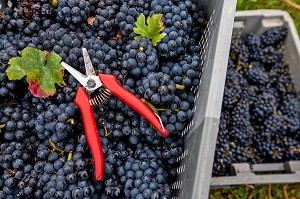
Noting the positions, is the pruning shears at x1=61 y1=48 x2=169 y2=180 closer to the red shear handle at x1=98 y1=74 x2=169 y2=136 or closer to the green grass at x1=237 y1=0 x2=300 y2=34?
the red shear handle at x1=98 y1=74 x2=169 y2=136

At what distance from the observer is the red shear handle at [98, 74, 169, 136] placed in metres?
0.91

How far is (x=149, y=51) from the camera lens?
96 cm

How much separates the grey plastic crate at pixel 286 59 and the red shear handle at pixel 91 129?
29.0 inches

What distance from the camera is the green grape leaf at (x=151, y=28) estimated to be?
96cm

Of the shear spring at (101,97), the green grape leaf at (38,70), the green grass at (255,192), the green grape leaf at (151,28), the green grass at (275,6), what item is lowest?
the green grass at (255,192)

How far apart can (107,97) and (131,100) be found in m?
0.08

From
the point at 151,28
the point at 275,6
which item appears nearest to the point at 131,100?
the point at 151,28

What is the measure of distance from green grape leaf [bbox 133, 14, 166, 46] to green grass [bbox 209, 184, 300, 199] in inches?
37.8

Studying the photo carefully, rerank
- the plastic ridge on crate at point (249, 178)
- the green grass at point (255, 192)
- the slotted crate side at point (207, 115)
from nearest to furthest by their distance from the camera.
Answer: the slotted crate side at point (207, 115) < the plastic ridge on crate at point (249, 178) < the green grass at point (255, 192)

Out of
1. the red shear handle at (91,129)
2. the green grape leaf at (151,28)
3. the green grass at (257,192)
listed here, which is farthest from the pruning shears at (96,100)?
the green grass at (257,192)

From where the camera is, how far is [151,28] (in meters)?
0.96

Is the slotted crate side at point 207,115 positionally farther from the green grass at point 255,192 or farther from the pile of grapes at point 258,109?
the green grass at point 255,192

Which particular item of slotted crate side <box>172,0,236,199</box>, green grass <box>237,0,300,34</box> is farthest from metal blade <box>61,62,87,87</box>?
green grass <box>237,0,300,34</box>

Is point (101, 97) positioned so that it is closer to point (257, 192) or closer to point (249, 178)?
point (249, 178)
